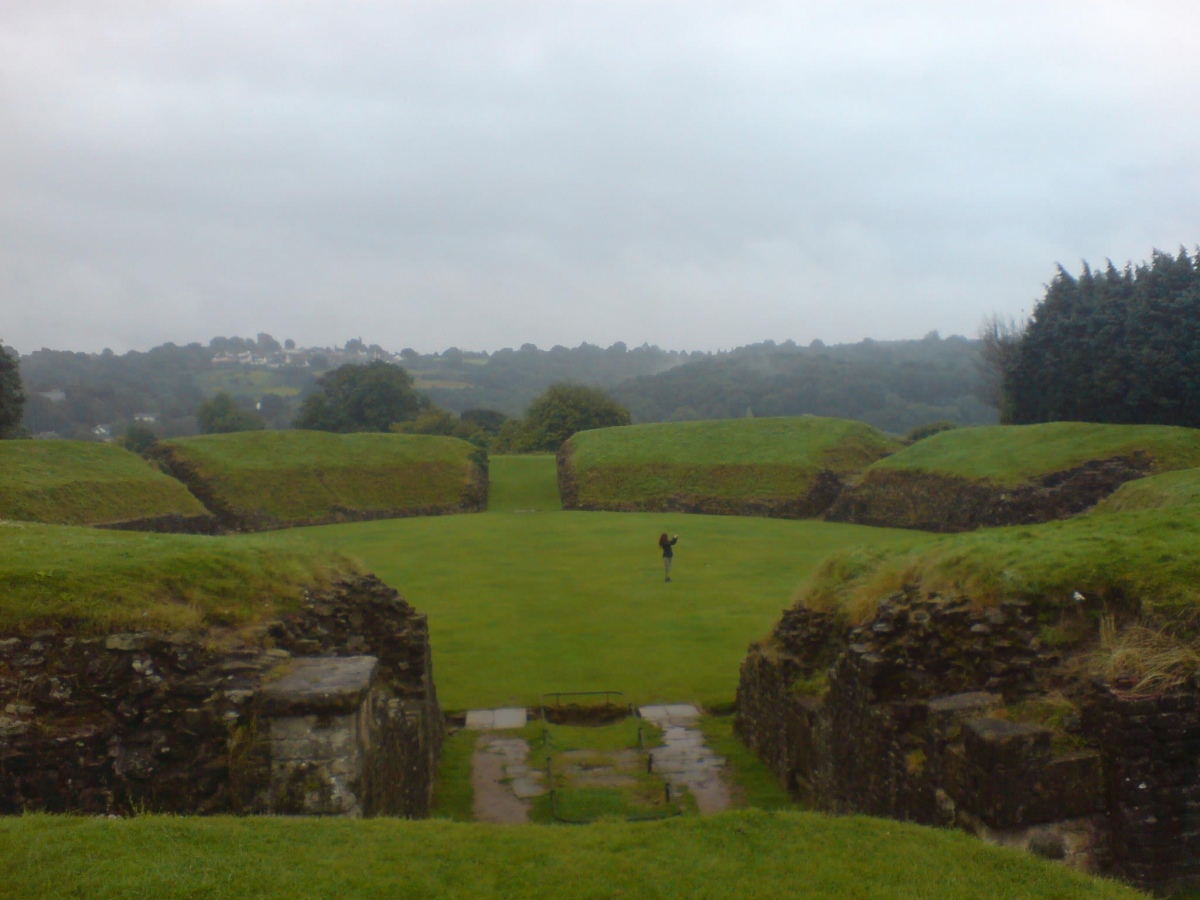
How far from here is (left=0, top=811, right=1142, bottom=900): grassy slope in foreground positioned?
417 centimetres

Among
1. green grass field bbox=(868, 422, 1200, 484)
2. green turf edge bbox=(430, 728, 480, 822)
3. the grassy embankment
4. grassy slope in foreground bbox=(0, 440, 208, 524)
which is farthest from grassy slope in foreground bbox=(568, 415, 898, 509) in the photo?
green turf edge bbox=(430, 728, 480, 822)

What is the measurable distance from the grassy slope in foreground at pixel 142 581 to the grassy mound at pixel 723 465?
1164 inches

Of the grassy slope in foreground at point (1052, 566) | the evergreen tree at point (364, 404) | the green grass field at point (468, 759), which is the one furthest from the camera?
the evergreen tree at point (364, 404)

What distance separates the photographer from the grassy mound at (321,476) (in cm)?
3641

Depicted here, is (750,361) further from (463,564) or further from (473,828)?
(473,828)

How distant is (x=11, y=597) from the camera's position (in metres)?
7.32

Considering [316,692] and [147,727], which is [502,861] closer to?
[316,692]

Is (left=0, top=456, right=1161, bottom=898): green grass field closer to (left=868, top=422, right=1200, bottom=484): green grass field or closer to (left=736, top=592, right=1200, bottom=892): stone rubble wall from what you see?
(left=736, top=592, right=1200, bottom=892): stone rubble wall

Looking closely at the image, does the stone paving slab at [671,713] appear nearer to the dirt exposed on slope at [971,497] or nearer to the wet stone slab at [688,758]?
the wet stone slab at [688,758]

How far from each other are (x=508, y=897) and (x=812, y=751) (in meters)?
5.12

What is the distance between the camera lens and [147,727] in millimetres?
6633

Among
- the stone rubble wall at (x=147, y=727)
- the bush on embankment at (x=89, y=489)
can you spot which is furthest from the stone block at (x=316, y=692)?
the bush on embankment at (x=89, y=489)

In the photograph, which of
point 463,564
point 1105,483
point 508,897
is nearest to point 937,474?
point 1105,483

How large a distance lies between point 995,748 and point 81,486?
31.2 metres
